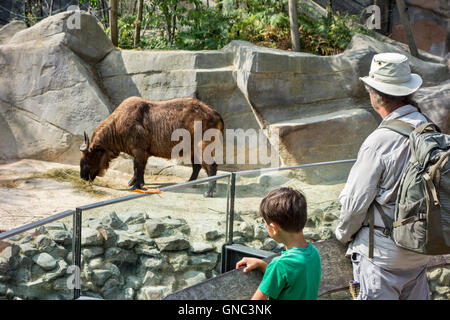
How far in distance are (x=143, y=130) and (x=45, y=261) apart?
230 inches

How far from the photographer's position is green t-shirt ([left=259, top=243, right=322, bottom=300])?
2.27 m

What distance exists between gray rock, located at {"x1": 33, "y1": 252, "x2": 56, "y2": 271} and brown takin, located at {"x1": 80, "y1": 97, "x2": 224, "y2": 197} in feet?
18.4

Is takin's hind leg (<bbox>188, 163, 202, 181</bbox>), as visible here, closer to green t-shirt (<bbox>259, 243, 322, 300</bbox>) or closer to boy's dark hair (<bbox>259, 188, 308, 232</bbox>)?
boy's dark hair (<bbox>259, 188, 308, 232</bbox>)

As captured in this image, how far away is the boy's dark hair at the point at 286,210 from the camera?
→ 238cm

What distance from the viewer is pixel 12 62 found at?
966 centimetres

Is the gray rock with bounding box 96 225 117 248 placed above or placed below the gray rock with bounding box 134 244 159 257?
above

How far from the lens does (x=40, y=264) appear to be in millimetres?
2742

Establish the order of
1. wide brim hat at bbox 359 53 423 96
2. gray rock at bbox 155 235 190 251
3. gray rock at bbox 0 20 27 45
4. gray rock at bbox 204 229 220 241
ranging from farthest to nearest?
gray rock at bbox 0 20 27 45
gray rock at bbox 204 229 220 241
gray rock at bbox 155 235 190 251
wide brim hat at bbox 359 53 423 96

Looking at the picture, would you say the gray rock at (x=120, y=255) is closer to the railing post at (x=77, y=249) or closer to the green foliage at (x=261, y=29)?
the railing post at (x=77, y=249)

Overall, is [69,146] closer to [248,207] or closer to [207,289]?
[248,207]

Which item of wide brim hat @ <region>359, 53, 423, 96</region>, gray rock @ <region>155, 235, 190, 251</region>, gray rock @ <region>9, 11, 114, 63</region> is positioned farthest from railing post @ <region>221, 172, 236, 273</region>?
gray rock @ <region>9, 11, 114, 63</region>

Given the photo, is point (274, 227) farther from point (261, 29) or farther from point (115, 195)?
point (261, 29)

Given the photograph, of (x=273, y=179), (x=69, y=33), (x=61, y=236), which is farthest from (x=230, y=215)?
(x=69, y=33)
